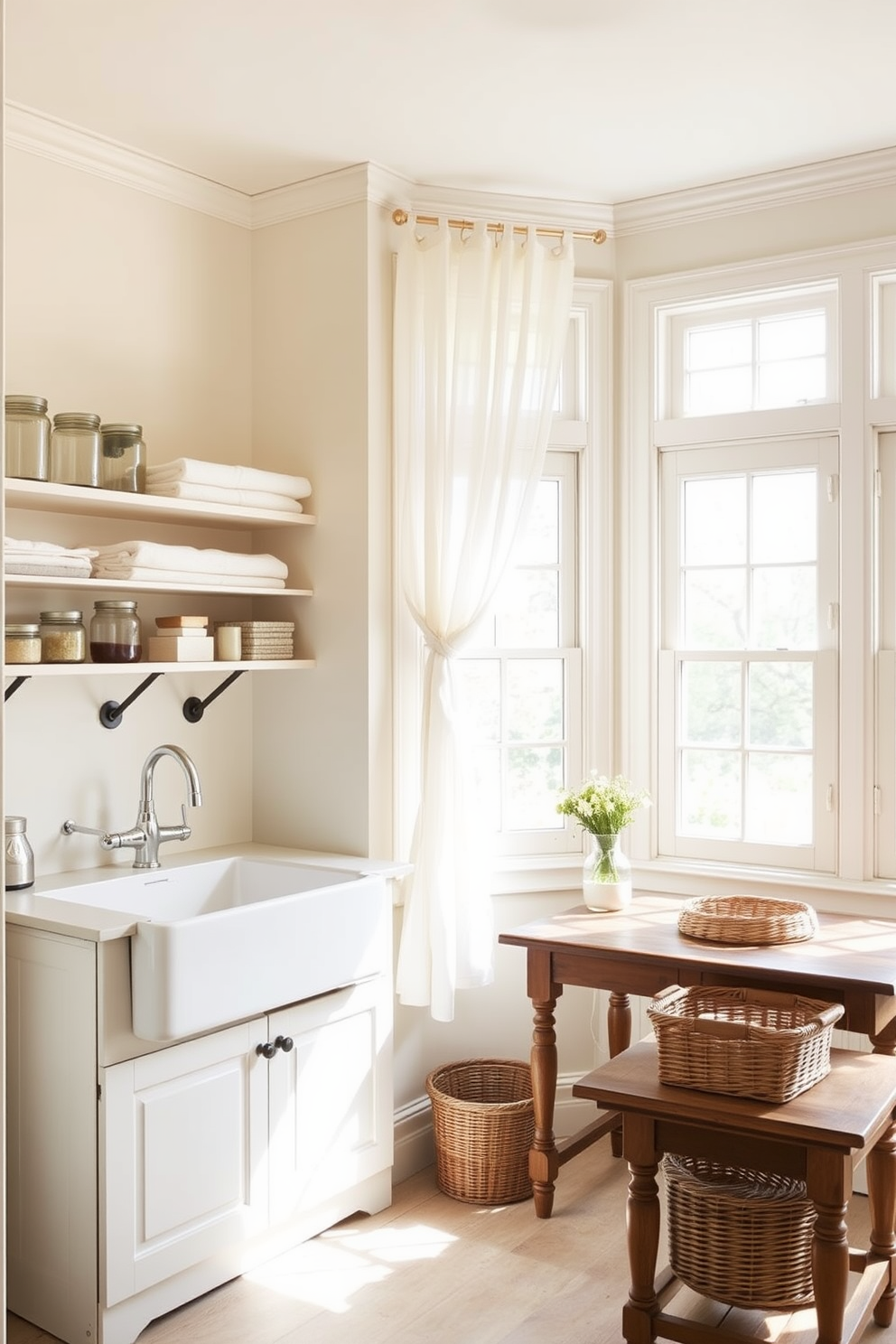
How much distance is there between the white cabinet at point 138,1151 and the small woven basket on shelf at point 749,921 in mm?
948

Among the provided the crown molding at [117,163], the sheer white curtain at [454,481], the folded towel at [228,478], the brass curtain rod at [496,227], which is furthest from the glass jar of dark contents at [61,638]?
the brass curtain rod at [496,227]

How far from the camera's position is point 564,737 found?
12.1 feet

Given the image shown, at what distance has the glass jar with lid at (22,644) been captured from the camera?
2.66m

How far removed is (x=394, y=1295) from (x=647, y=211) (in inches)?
119

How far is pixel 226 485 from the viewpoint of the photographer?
3.08m

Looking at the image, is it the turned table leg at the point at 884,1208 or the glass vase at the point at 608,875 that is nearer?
the turned table leg at the point at 884,1208

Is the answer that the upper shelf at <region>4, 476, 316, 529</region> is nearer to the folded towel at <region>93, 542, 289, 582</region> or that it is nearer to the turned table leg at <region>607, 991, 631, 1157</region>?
the folded towel at <region>93, 542, 289, 582</region>

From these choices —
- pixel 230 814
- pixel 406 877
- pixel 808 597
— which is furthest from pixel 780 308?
pixel 230 814

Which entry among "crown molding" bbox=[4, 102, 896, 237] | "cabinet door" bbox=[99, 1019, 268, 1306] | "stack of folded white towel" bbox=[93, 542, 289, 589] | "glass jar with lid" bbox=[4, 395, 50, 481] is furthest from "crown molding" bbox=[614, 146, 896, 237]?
"cabinet door" bbox=[99, 1019, 268, 1306]

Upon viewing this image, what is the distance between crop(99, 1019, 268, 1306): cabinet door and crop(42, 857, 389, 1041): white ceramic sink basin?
100mm

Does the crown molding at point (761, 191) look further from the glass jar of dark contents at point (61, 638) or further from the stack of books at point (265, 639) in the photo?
the glass jar of dark contents at point (61, 638)

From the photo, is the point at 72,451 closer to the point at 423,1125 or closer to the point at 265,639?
the point at 265,639

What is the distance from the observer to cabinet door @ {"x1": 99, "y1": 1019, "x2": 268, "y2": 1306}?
96.8 inches

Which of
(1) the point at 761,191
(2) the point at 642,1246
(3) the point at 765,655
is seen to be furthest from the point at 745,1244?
(1) the point at 761,191
